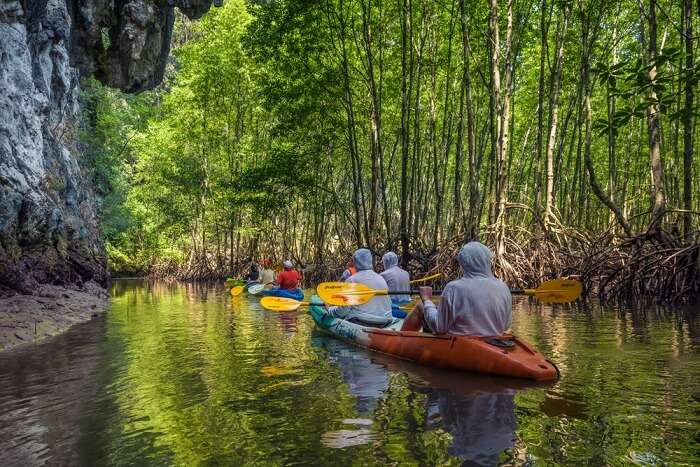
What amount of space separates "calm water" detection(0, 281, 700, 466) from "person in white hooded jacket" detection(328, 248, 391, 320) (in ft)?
1.81

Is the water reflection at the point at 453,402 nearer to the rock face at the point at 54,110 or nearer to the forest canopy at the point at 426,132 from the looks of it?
the forest canopy at the point at 426,132

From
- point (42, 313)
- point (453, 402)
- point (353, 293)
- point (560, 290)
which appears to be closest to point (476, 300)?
point (453, 402)

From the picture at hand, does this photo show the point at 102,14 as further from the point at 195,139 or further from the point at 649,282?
the point at 649,282

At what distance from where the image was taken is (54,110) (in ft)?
52.1

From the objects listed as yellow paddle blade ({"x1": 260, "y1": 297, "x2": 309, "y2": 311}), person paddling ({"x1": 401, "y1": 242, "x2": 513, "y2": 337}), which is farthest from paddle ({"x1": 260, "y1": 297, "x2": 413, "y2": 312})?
person paddling ({"x1": 401, "y1": 242, "x2": 513, "y2": 337})

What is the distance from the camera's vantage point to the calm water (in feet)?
10.8

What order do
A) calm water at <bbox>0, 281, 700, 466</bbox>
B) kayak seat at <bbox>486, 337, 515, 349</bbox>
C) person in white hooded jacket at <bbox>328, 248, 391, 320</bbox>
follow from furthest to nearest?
person in white hooded jacket at <bbox>328, 248, 391, 320</bbox>
kayak seat at <bbox>486, 337, 515, 349</bbox>
calm water at <bbox>0, 281, 700, 466</bbox>

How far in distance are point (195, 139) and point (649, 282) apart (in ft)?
67.7

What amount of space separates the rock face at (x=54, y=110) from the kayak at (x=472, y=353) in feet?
20.9

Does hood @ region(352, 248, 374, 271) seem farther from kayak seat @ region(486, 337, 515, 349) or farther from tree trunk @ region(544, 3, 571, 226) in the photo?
tree trunk @ region(544, 3, 571, 226)

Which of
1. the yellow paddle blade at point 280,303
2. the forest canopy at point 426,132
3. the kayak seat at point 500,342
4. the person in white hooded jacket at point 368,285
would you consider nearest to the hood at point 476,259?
the kayak seat at point 500,342

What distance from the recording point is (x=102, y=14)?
21.7m

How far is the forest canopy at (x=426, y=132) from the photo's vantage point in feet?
36.5

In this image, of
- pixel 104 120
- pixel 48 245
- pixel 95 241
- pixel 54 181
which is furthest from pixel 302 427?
pixel 104 120
